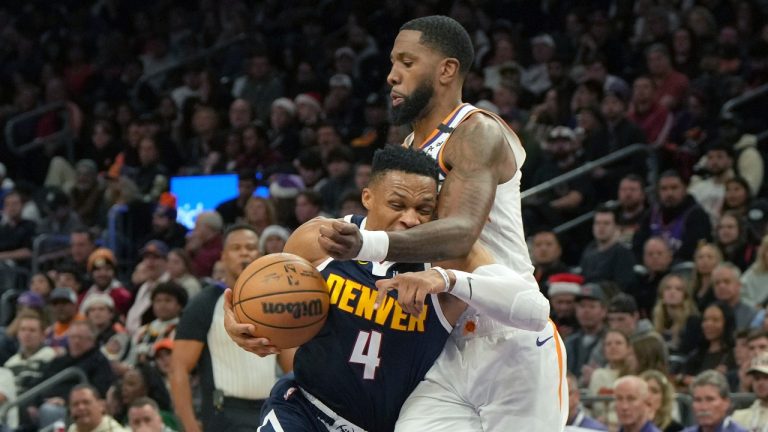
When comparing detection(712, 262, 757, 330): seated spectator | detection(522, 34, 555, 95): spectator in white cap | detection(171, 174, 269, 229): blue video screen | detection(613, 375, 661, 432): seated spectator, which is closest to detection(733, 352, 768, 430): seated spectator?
detection(613, 375, 661, 432): seated spectator

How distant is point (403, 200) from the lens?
15.8ft

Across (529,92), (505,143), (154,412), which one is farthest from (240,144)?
(505,143)

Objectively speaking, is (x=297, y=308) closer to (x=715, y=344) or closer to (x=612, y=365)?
(x=612, y=365)

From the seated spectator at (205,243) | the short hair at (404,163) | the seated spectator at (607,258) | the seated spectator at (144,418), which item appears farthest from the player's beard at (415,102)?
the seated spectator at (205,243)

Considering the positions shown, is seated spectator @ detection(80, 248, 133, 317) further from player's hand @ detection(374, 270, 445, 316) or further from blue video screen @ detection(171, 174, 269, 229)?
player's hand @ detection(374, 270, 445, 316)

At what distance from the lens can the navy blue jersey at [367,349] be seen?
4.86m

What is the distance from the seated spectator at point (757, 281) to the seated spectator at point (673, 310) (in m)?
0.44

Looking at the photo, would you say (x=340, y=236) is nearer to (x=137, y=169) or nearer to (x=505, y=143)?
(x=505, y=143)

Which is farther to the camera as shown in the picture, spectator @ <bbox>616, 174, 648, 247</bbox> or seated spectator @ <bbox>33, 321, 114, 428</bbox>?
spectator @ <bbox>616, 174, 648, 247</bbox>

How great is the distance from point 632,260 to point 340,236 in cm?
705

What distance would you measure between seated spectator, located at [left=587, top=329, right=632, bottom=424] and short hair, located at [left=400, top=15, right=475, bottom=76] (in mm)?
4436

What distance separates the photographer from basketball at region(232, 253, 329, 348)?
472 cm

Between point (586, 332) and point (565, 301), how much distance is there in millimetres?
436

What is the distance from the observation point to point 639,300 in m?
10.9
